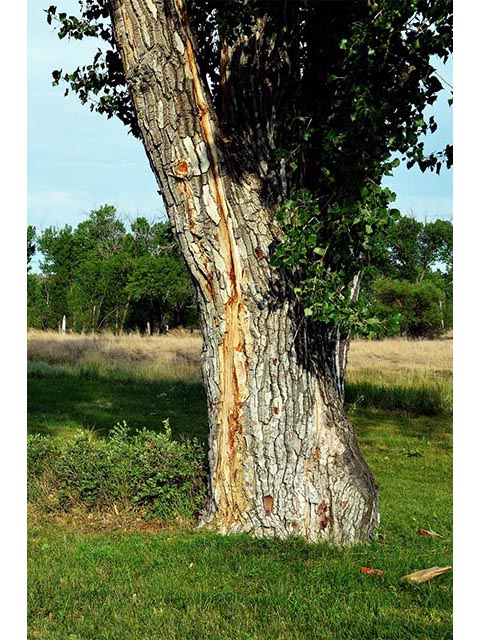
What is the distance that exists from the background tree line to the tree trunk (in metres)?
25.3

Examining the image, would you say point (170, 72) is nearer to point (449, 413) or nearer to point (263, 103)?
point (263, 103)

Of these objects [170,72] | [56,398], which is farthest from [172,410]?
[170,72]

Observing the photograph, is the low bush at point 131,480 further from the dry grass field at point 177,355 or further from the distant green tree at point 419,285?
the distant green tree at point 419,285

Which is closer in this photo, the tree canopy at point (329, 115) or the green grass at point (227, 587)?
the green grass at point (227, 587)

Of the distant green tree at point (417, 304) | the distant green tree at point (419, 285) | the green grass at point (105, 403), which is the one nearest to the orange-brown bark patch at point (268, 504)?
the green grass at point (105, 403)

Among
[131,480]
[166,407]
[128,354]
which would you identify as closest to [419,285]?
[128,354]

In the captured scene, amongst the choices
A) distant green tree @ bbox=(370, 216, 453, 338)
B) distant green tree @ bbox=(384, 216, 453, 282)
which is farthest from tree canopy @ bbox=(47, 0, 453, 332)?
distant green tree @ bbox=(384, 216, 453, 282)

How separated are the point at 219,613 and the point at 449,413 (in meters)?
11.8

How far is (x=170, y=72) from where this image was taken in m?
6.18

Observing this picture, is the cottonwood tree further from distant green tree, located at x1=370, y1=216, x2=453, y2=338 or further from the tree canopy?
distant green tree, located at x1=370, y1=216, x2=453, y2=338

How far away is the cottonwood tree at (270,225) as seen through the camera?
5988mm

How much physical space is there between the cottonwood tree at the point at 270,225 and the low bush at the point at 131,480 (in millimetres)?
592

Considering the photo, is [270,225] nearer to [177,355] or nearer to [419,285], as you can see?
[177,355]

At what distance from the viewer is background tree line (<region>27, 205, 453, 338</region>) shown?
1319 inches
